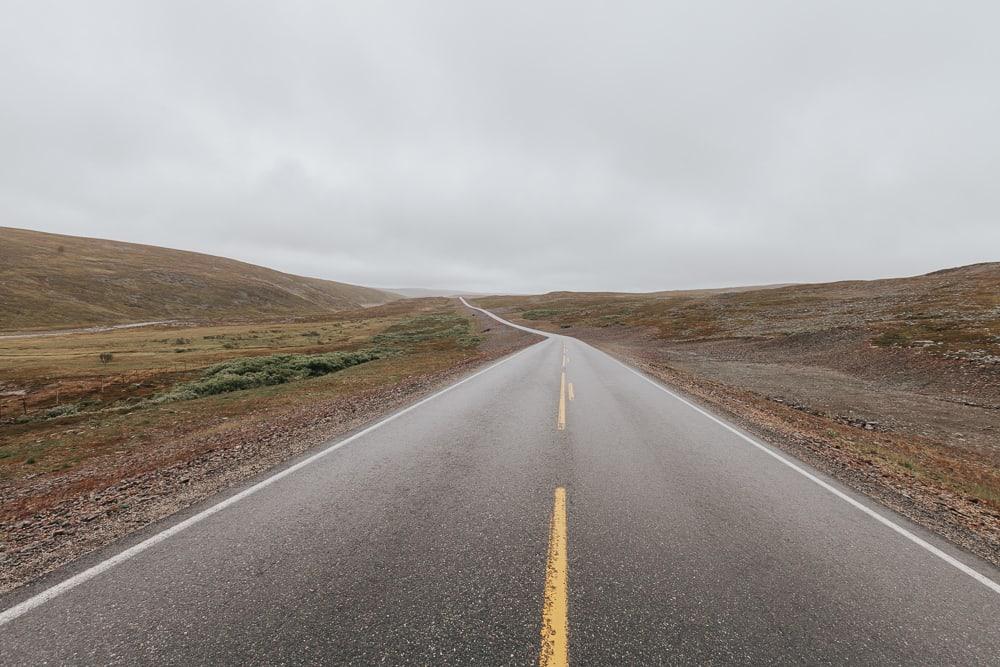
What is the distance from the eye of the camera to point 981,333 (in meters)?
19.3

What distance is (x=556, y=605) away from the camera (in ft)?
10.9

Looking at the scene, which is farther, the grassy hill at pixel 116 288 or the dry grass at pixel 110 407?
the grassy hill at pixel 116 288

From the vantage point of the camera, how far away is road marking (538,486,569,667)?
112 inches

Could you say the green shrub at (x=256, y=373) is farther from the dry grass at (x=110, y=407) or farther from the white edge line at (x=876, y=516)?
the white edge line at (x=876, y=516)

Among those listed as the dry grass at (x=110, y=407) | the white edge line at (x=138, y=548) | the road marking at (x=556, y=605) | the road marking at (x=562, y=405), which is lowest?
the dry grass at (x=110, y=407)

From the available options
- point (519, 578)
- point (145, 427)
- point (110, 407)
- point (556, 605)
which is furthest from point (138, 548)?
point (110, 407)

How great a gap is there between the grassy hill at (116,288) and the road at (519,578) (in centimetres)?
8965

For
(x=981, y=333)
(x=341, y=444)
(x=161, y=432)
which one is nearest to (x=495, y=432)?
(x=341, y=444)

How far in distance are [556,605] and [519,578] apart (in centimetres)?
51

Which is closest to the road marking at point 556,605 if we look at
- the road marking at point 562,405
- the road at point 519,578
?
the road at point 519,578

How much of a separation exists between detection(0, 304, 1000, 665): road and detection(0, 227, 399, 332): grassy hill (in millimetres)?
89646

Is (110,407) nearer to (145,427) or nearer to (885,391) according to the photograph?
(145,427)

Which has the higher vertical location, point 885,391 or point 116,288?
point 116,288

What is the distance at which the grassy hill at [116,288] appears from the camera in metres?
69.6
